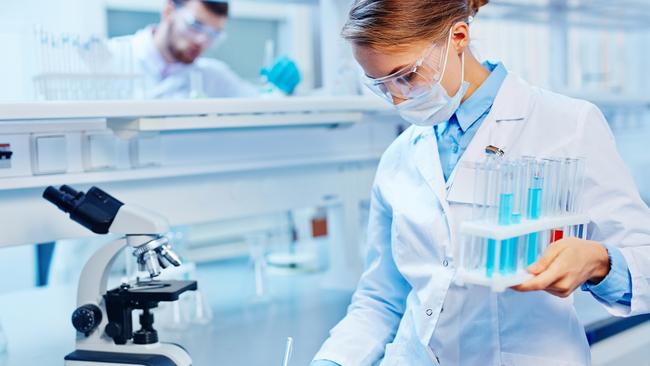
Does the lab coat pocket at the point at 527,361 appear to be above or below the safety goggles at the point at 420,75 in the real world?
below

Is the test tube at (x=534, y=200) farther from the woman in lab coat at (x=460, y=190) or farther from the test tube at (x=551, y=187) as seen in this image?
the woman in lab coat at (x=460, y=190)

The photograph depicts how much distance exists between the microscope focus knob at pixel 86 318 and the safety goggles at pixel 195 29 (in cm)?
169

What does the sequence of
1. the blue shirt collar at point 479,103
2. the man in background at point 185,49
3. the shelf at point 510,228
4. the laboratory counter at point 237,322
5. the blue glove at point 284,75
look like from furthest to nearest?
the man in background at point 185,49, the blue glove at point 284,75, the laboratory counter at point 237,322, the blue shirt collar at point 479,103, the shelf at point 510,228

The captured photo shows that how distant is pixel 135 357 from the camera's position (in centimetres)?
134

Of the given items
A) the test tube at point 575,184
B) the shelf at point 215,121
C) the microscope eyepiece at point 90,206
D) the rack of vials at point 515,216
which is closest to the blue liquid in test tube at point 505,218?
the rack of vials at point 515,216

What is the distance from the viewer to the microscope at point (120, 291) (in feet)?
4.36

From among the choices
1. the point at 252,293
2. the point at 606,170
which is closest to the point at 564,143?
the point at 606,170

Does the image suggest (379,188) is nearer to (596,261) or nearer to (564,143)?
(564,143)

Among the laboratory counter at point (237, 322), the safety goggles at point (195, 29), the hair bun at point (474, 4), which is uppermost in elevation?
the safety goggles at point (195, 29)

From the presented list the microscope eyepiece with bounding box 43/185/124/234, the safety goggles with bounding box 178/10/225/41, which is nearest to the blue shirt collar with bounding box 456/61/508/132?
the microscope eyepiece with bounding box 43/185/124/234

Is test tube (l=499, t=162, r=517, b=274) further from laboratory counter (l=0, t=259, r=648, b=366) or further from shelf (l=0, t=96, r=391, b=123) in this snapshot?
shelf (l=0, t=96, r=391, b=123)

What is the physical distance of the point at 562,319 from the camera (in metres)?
1.29

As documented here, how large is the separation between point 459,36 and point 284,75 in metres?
0.83

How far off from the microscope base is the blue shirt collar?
0.72 metres
